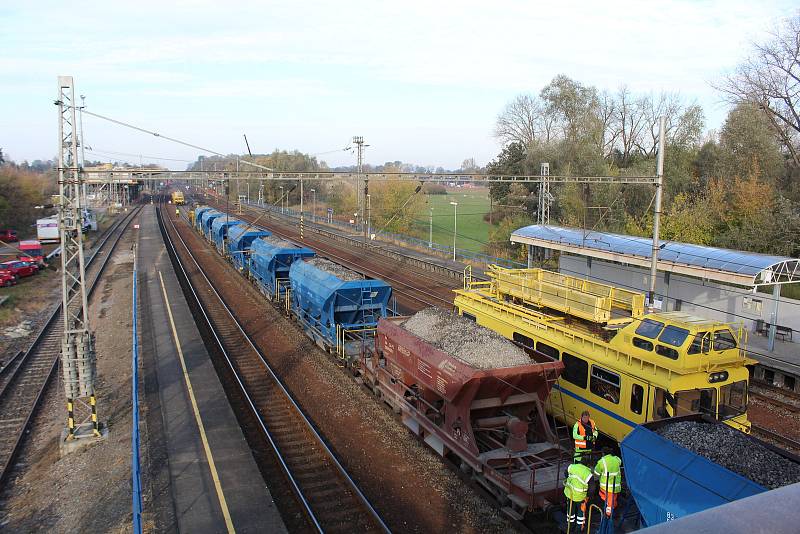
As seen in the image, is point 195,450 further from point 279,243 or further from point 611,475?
point 279,243

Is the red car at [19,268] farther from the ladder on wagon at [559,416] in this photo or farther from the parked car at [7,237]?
the ladder on wagon at [559,416]

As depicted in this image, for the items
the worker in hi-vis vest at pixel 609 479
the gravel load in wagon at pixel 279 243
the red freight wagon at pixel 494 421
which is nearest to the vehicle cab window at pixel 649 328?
the red freight wagon at pixel 494 421

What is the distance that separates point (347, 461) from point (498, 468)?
3.87 m

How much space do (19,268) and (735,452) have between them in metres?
42.2

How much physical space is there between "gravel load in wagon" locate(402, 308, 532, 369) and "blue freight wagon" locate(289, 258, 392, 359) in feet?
15.1

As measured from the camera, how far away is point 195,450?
14.0 m

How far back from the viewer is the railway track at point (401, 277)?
3019 centimetres

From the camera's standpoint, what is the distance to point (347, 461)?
13.7 metres

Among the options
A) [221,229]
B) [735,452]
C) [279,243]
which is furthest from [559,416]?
[221,229]

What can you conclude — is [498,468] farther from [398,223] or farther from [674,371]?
[398,223]

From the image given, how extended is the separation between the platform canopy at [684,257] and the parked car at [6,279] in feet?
105

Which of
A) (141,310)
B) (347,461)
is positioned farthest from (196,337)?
(347,461)

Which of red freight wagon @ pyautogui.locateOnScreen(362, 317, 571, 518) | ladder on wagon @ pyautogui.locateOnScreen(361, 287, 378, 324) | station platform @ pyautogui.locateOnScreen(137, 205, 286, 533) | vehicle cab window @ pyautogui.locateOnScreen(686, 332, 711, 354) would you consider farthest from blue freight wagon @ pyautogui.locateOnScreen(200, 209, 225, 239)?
vehicle cab window @ pyautogui.locateOnScreen(686, 332, 711, 354)

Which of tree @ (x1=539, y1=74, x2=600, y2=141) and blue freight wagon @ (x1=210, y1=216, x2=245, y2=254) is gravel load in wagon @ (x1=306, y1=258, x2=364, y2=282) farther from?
tree @ (x1=539, y1=74, x2=600, y2=141)
